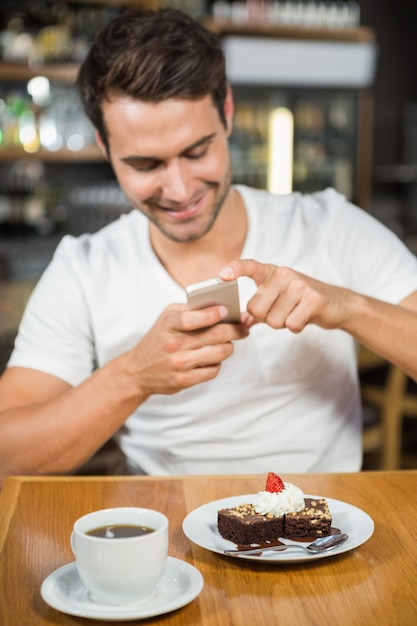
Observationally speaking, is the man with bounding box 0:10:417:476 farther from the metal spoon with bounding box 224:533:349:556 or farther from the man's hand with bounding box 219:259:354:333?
the metal spoon with bounding box 224:533:349:556

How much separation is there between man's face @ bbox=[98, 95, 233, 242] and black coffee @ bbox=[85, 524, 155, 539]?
2.68ft

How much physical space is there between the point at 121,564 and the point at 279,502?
0.28m

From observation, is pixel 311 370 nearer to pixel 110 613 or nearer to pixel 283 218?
pixel 283 218

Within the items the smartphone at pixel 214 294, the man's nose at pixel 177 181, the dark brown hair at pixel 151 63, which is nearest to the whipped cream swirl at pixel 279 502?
the smartphone at pixel 214 294

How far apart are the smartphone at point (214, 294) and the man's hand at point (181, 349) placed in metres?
0.01

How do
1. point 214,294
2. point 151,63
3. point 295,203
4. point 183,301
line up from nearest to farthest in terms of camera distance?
point 214,294
point 151,63
point 183,301
point 295,203

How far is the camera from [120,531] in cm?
97

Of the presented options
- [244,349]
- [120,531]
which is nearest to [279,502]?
[120,531]

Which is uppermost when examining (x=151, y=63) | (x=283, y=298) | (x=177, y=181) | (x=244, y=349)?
(x=151, y=63)

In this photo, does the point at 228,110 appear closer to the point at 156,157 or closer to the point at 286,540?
the point at 156,157

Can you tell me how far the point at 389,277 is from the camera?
1.74 meters

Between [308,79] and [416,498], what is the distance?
5.01 meters

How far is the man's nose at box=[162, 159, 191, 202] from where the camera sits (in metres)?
1.66

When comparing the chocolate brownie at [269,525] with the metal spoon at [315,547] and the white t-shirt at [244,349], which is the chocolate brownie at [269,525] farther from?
the white t-shirt at [244,349]
